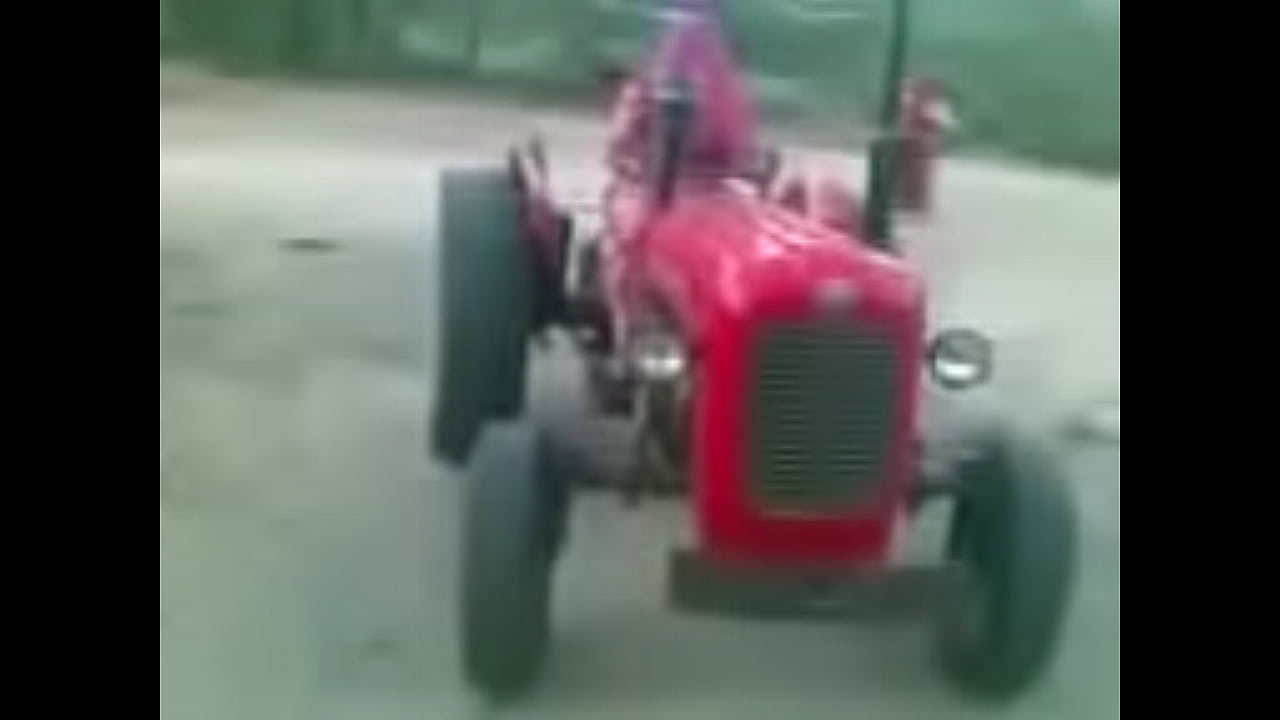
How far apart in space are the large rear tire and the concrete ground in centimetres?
24

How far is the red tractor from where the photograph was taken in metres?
3.53

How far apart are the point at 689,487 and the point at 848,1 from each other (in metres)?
7.90

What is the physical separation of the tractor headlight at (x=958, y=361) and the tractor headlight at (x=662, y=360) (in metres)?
0.47

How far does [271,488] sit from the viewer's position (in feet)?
15.9

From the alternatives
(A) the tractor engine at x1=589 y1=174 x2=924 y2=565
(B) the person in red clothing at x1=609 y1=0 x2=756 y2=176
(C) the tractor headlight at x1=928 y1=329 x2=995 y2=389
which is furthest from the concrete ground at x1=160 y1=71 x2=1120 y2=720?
(B) the person in red clothing at x1=609 y1=0 x2=756 y2=176

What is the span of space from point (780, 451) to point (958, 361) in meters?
0.45

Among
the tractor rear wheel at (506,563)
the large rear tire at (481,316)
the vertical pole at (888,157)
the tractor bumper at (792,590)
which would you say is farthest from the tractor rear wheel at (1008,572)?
the large rear tire at (481,316)

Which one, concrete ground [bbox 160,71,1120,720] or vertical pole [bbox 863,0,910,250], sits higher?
vertical pole [bbox 863,0,910,250]

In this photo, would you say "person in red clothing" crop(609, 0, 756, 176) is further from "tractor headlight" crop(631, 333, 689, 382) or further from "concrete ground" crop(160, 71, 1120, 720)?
"tractor headlight" crop(631, 333, 689, 382)

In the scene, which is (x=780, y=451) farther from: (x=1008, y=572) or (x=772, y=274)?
(x=1008, y=572)

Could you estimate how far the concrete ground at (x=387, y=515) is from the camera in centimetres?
385

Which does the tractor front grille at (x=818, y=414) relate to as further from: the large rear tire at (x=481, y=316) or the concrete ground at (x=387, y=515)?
the large rear tire at (x=481, y=316)

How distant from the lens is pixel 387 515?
15.4ft

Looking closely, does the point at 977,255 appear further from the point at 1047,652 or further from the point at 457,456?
the point at 1047,652
